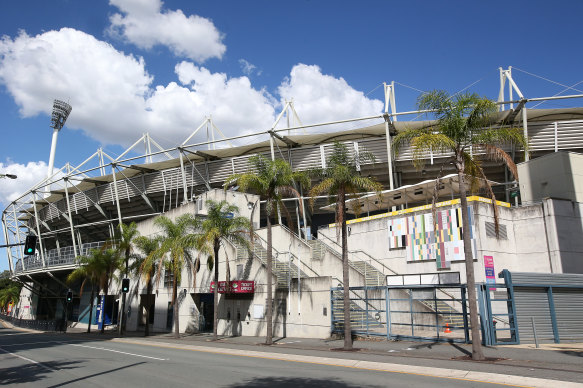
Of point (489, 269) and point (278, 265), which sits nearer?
point (489, 269)

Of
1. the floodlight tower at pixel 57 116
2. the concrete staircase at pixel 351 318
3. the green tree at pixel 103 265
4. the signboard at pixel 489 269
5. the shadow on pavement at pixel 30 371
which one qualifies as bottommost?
the shadow on pavement at pixel 30 371

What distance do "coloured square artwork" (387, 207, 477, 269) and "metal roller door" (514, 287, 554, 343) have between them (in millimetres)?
7864

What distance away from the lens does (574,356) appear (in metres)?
13.9

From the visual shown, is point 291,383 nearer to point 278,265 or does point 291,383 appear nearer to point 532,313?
point 532,313

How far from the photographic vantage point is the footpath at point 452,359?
425 inches

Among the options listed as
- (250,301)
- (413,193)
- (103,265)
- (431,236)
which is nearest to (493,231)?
(431,236)

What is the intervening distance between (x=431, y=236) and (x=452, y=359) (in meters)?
14.4

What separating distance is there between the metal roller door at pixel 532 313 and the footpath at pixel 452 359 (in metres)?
0.76

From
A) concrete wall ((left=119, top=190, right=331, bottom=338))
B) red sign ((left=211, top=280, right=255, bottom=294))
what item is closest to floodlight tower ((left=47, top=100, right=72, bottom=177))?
concrete wall ((left=119, top=190, right=331, bottom=338))

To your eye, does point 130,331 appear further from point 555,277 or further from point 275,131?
point 555,277

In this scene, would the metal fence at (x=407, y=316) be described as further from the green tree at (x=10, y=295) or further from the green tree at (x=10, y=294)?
the green tree at (x=10, y=295)

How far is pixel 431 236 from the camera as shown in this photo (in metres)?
27.9

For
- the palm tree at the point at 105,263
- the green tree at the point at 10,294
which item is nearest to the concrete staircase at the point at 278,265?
the palm tree at the point at 105,263

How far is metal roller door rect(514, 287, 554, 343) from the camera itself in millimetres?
17328
